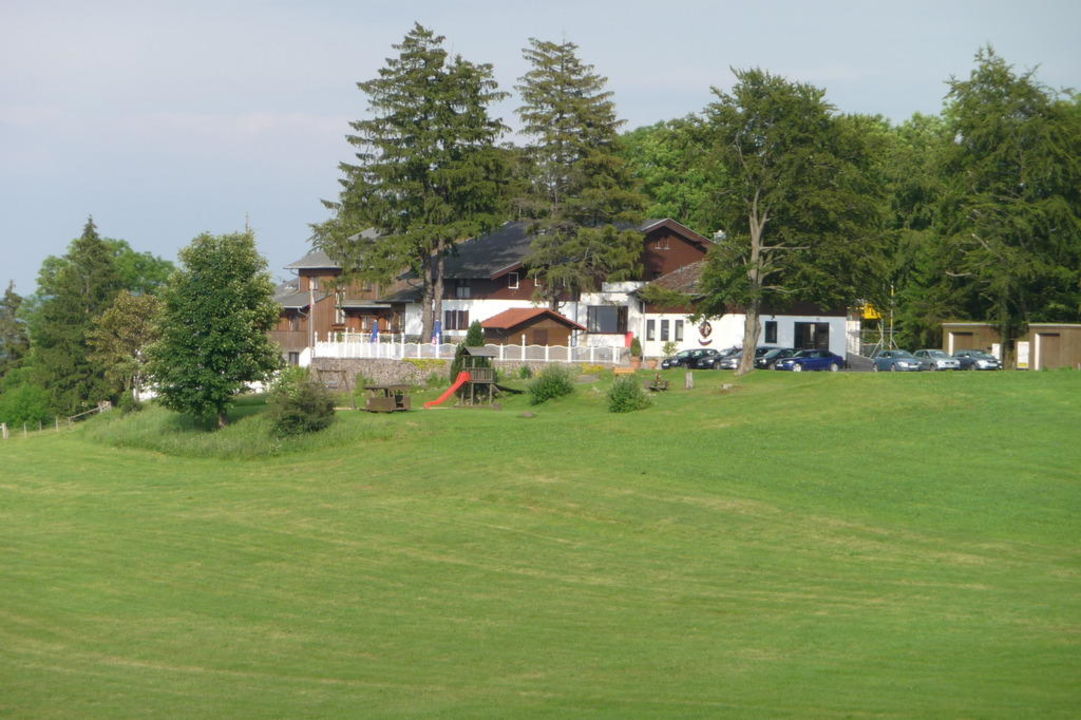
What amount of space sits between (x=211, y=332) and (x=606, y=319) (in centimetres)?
3377

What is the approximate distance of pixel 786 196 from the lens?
65.1 metres

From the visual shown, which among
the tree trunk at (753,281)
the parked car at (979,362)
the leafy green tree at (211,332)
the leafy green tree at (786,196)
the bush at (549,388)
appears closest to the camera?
the leafy green tree at (211,332)

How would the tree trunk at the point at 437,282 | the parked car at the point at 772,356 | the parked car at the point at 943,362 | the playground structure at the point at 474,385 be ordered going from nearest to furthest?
the playground structure at the point at 474,385 → the parked car at the point at 943,362 → the parked car at the point at 772,356 → the tree trunk at the point at 437,282

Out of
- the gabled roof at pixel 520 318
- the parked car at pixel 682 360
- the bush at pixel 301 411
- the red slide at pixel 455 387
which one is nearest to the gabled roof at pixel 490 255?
the gabled roof at pixel 520 318

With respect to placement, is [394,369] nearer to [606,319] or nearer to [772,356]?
[606,319]

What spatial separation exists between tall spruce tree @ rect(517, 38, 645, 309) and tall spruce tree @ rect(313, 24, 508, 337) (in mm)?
4274

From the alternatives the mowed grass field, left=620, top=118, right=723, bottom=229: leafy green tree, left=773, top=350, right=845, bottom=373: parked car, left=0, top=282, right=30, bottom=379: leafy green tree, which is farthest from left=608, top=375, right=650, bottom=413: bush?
left=0, top=282, right=30, bottom=379: leafy green tree

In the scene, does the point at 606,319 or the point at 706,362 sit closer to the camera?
the point at 706,362

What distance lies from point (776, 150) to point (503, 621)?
154ft

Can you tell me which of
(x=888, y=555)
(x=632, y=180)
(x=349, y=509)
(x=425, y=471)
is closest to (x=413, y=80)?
(x=632, y=180)

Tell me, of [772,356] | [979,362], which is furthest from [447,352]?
[979,362]

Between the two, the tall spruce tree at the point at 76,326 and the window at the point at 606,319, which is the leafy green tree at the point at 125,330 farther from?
the window at the point at 606,319

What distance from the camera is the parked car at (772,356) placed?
70188 mm

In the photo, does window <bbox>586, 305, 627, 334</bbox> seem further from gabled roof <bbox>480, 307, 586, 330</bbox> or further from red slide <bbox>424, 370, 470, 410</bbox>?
red slide <bbox>424, 370, 470, 410</bbox>
